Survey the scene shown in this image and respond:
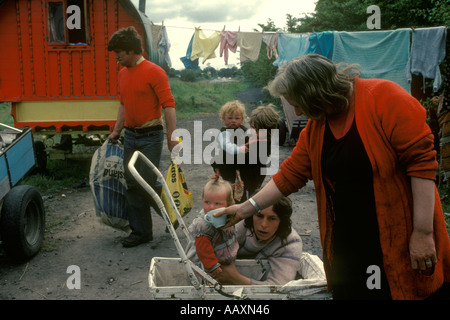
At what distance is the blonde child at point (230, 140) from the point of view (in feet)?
14.2

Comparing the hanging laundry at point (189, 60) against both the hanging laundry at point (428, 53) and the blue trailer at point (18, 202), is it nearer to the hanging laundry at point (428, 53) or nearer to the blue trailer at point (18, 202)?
the hanging laundry at point (428, 53)

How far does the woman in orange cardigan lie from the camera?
1778 millimetres

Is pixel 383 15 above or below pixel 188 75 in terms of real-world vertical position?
above

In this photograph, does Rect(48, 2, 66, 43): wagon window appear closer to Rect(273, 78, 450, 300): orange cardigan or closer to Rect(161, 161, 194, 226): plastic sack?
Rect(161, 161, 194, 226): plastic sack

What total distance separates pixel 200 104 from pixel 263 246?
25.7 m

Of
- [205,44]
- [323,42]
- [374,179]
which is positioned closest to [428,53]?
[323,42]

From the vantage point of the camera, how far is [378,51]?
8961 millimetres

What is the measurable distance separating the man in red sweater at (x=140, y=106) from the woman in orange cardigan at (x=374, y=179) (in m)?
2.67

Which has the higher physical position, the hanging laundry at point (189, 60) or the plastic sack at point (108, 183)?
the hanging laundry at point (189, 60)

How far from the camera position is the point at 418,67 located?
8461mm

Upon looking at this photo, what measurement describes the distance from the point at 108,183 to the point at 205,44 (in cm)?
689

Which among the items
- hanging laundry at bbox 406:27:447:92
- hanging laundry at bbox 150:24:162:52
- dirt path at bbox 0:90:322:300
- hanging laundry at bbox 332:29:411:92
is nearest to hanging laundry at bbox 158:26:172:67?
hanging laundry at bbox 150:24:162:52

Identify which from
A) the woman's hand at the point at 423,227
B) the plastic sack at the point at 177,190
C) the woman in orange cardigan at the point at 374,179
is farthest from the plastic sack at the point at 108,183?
the woman's hand at the point at 423,227

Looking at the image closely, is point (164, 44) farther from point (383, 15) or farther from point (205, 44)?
point (383, 15)
